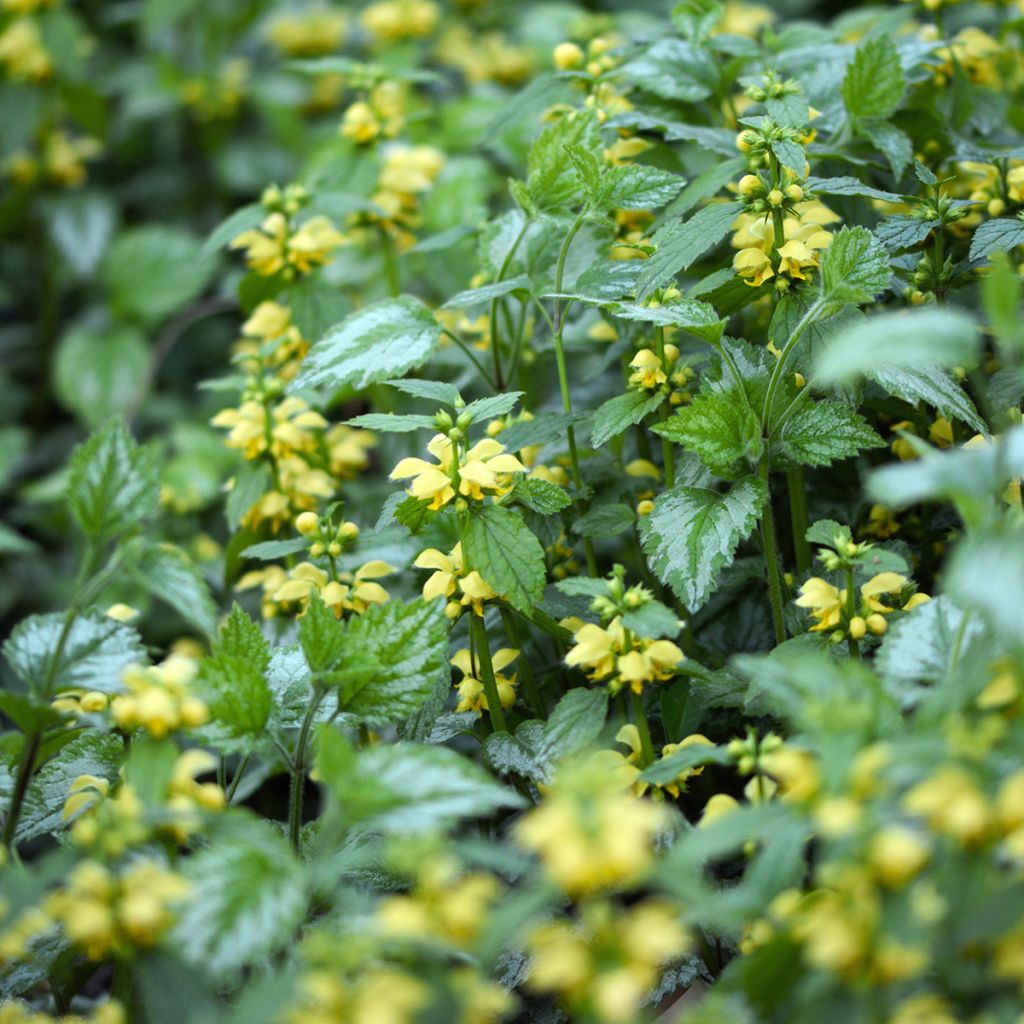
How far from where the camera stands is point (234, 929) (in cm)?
69

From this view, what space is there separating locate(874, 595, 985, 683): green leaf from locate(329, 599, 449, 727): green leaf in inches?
13.1

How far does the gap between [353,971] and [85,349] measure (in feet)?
5.46

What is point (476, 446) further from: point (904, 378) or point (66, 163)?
point (66, 163)

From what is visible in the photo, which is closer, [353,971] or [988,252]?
[353,971]

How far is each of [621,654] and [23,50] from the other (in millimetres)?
1776

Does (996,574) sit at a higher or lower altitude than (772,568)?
higher

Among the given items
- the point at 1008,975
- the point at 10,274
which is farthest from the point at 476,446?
the point at 10,274

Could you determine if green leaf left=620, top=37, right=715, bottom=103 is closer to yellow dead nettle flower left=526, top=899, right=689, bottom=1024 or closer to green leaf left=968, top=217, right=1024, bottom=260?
green leaf left=968, top=217, right=1024, bottom=260

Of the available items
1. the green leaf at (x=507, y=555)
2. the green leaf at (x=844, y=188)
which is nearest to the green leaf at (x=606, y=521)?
the green leaf at (x=507, y=555)

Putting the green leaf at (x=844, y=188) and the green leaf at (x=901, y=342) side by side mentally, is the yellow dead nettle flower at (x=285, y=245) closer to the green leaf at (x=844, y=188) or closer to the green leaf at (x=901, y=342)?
the green leaf at (x=844, y=188)

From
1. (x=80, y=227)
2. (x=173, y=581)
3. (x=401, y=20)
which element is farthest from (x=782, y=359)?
(x=80, y=227)

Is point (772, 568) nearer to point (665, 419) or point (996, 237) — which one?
point (665, 419)

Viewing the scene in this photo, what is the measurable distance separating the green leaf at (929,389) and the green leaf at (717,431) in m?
0.11

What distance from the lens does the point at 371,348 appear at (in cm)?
114
